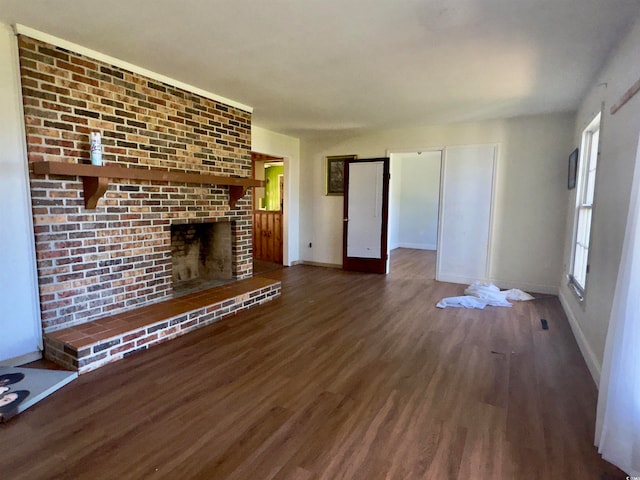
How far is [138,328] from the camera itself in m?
2.62

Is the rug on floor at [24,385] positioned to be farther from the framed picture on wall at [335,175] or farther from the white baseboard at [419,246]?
the white baseboard at [419,246]

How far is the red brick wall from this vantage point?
7.99 ft

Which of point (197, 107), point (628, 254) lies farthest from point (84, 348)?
point (628, 254)

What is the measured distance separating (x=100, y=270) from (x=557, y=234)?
16.9ft

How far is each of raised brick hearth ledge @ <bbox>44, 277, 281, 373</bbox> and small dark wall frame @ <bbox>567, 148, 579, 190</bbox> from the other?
376cm

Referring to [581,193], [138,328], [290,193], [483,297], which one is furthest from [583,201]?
[138,328]

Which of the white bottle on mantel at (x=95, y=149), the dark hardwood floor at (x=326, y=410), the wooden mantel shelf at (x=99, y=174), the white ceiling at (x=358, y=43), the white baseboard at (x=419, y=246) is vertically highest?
the white ceiling at (x=358, y=43)

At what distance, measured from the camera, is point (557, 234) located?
14.3 feet

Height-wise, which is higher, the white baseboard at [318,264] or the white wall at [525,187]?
the white wall at [525,187]

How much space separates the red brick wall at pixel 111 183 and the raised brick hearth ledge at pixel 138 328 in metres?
0.17

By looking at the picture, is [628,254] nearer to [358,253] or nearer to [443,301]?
[443,301]

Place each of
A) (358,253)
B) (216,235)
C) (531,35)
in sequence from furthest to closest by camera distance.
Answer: (358,253) < (216,235) < (531,35)

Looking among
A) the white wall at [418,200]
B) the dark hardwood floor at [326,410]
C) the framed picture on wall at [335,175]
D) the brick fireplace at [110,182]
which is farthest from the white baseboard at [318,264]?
the white wall at [418,200]

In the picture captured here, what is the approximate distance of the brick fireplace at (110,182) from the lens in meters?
2.44
